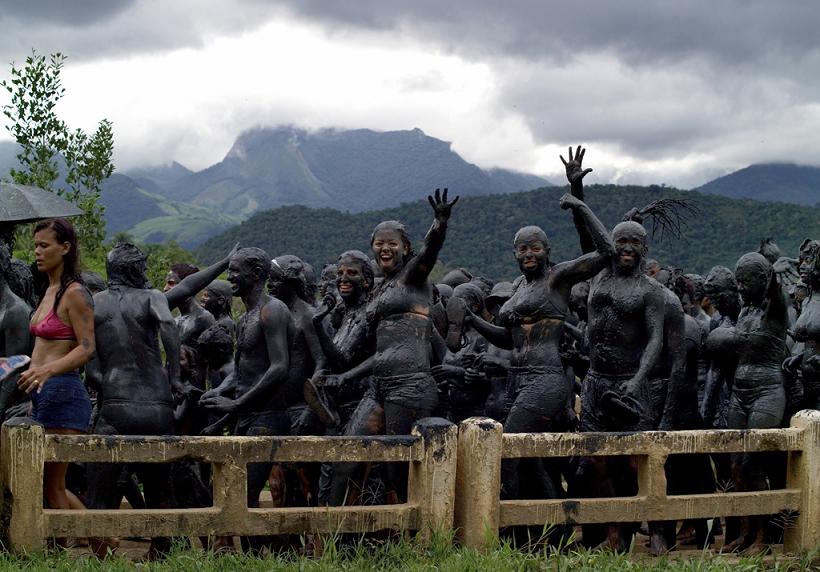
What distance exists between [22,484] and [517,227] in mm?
44277

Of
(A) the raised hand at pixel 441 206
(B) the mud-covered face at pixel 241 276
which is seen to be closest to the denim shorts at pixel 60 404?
(B) the mud-covered face at pixel 241 276

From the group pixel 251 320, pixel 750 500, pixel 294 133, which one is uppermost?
pixel 294 133

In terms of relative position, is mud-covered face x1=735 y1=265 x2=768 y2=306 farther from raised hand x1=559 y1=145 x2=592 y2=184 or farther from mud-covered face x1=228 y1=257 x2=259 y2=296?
mud-covered face x1=228 y1=257 x2=259 y2=296

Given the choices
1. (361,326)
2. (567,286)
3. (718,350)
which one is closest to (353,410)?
(361,326)

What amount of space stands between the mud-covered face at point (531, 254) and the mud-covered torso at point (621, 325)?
20.3 inches

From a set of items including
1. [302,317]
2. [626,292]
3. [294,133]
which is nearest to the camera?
[626,292]

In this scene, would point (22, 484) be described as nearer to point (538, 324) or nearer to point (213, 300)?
point (538, 324)

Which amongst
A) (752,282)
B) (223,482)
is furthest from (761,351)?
(223,482)

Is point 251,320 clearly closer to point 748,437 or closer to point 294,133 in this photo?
point 748,437

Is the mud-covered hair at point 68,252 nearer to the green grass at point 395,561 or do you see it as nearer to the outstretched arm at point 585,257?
the green grass at point 395,561

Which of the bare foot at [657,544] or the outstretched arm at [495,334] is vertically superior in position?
the outstretched arm at [495,334]

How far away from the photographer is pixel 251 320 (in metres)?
8.11

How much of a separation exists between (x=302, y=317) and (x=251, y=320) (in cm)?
46

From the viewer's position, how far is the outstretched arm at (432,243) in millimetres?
7133
